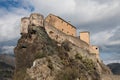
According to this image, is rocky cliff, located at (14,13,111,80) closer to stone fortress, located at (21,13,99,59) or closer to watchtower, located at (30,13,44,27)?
watchtower, located at (30,13,44,27)

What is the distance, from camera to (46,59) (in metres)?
57.3

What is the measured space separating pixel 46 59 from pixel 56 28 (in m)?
12.6

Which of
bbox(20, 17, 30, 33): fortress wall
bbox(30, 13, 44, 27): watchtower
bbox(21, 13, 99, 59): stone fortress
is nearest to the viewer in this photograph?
bbox(30, 13, 44, 27): watchtower

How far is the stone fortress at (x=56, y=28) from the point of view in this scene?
2503 inches

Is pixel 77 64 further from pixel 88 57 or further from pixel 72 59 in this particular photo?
pixel 88 57

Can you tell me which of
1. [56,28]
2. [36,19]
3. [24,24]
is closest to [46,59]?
[36,19]

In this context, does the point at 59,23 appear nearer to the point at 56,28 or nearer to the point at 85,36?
the point at 56,28

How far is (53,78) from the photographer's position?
2181 inches

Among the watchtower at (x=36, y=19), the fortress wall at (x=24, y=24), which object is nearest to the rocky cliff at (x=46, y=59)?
the watchtower at (x=36, y=19)

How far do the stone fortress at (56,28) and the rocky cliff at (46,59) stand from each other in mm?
1004

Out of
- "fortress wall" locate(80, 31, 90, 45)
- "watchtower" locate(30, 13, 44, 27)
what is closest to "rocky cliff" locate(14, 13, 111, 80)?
"watchtower" locate(30, 13, 44, 27)

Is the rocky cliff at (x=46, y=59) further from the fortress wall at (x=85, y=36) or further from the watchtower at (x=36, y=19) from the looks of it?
the fortress wall at (x=85, y=36)

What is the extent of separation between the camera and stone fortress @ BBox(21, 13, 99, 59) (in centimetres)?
6358

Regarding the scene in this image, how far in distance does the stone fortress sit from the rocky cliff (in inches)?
39.5
